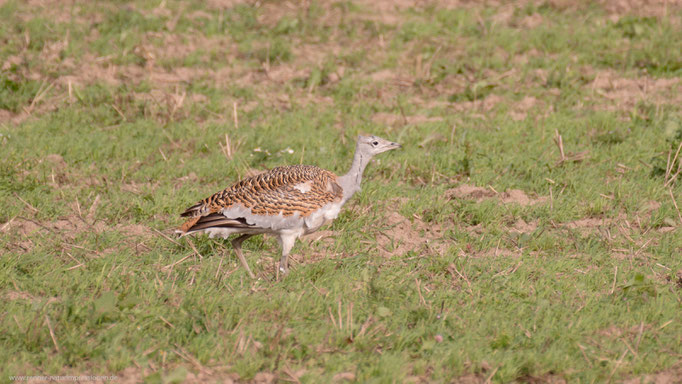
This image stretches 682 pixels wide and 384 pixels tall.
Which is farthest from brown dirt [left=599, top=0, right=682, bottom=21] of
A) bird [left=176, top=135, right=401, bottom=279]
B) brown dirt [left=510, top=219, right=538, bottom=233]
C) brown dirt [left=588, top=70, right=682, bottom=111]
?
bird [left=176, top=135, right=401, bottom=279]

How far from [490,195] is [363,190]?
56.5 inches

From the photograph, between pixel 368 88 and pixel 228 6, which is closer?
pixel 368 88

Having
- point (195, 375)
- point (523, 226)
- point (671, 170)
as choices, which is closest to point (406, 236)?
point (523, 226)

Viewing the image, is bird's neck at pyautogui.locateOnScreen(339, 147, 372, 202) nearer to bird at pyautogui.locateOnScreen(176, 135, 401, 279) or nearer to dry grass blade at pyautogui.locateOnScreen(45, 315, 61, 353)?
bird at pyautogui.locateOnScreen(176, 135, 401, 279)

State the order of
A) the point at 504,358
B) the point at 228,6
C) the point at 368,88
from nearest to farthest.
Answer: the point at 504,358
the point at 368,88
the point at 228,6

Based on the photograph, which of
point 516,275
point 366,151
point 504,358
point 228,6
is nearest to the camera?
point 504,358

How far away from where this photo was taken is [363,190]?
29.1 ft

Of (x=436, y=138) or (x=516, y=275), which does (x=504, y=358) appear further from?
(x=436, y=138)

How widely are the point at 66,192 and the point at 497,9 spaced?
8.34 m

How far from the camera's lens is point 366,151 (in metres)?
8.01

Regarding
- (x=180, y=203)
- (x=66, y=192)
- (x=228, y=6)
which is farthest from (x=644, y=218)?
(x=228, y=6)

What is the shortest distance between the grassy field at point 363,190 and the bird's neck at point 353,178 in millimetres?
489

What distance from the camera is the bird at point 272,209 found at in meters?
7.11

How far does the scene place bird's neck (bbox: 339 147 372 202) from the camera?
7703 millimetres
